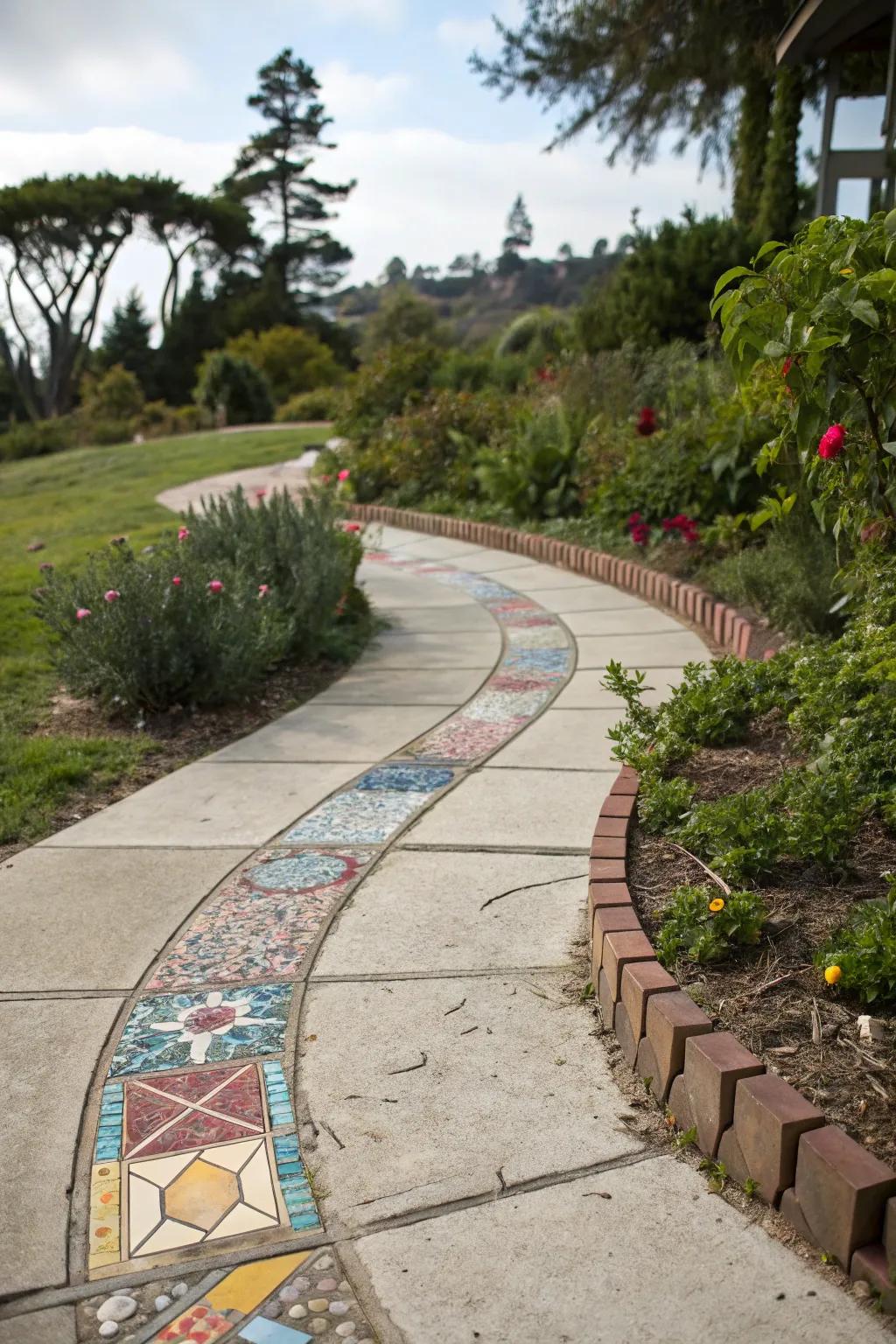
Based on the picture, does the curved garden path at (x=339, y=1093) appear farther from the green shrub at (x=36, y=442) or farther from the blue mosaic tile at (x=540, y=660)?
the green shrub at (x=36, y=442)

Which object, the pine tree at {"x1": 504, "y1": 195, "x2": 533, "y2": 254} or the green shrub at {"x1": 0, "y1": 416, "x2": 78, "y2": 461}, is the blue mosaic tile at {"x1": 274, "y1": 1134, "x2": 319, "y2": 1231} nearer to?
the green shrub at {"x1": 0, "y1": 416, "x2": 78, "y2": 461}

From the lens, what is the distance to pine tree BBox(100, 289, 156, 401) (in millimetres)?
39469

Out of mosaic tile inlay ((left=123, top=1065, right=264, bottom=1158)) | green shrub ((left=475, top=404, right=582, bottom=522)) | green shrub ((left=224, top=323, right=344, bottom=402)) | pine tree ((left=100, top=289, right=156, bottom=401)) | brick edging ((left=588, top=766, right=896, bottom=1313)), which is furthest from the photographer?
pine tree ((left=100, top=289, right=156, bottom=401))

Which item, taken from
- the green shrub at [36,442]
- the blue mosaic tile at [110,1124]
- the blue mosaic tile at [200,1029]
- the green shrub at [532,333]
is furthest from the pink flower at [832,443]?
the green shrub at [36,442]

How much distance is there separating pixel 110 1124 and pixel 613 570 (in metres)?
5.91

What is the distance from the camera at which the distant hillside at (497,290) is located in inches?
2473

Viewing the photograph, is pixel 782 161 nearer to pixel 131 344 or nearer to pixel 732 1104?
pixel 732 1104

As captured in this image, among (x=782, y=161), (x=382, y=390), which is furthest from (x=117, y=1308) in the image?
(x=782, y=161)

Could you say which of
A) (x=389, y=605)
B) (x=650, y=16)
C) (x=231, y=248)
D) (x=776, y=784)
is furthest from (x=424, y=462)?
(x=231, y=248)

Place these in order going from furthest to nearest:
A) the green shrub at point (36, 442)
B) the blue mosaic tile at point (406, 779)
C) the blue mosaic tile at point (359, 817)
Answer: the green shrub at point (36, 442), the blue mosaic tile at point (406, 779), the blue mosaic tile at point (359, 817)

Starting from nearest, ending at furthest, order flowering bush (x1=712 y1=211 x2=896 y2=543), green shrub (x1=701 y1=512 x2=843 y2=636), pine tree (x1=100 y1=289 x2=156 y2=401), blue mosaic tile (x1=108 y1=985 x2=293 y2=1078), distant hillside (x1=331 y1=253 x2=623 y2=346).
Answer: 1. blue mosaic tile (x1=108 y1=985 x2=293 y2=1078)
2. flowering bush (x1=712 y1=211 x2=896 y2=543)
3. green shrub (x1=701 y1=512 x2=843 y2=636)
4. pine tree (x1=100 y1=289 x2=156 y2=401)
5. distant hillside (x1=331 y1=253 x2=623 y2=346)

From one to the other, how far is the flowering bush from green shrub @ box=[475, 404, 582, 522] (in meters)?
6.03

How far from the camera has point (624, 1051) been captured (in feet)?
7.48

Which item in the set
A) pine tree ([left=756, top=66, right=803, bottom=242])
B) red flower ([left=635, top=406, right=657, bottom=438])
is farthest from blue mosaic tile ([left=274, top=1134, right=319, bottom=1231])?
pine tree ([left=756, top=66, right=803, bottom=242])
